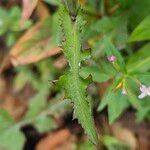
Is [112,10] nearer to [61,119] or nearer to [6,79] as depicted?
[61,119]

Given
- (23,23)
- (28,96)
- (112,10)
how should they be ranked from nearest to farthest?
(112,10)
(23,23)
(28,96)

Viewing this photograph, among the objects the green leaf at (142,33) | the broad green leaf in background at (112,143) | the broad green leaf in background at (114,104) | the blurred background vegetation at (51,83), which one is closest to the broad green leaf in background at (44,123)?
the blurred background vegetation at (51,83)

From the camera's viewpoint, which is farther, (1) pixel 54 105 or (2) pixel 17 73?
(2) pixel 17 73

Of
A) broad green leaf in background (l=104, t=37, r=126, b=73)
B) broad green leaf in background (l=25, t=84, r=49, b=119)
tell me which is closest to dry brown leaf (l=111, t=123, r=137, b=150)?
broad green leaf in background (l=25, t=84, r=49, b=119)

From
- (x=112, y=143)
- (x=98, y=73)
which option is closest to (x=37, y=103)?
(x=112, y=143)

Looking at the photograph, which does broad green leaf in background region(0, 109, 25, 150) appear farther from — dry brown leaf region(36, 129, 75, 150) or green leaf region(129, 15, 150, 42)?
green leaf region(129, 15, 150, 42)

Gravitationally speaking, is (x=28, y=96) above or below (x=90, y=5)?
below

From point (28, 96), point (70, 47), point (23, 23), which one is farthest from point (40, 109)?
point (70, 47)
